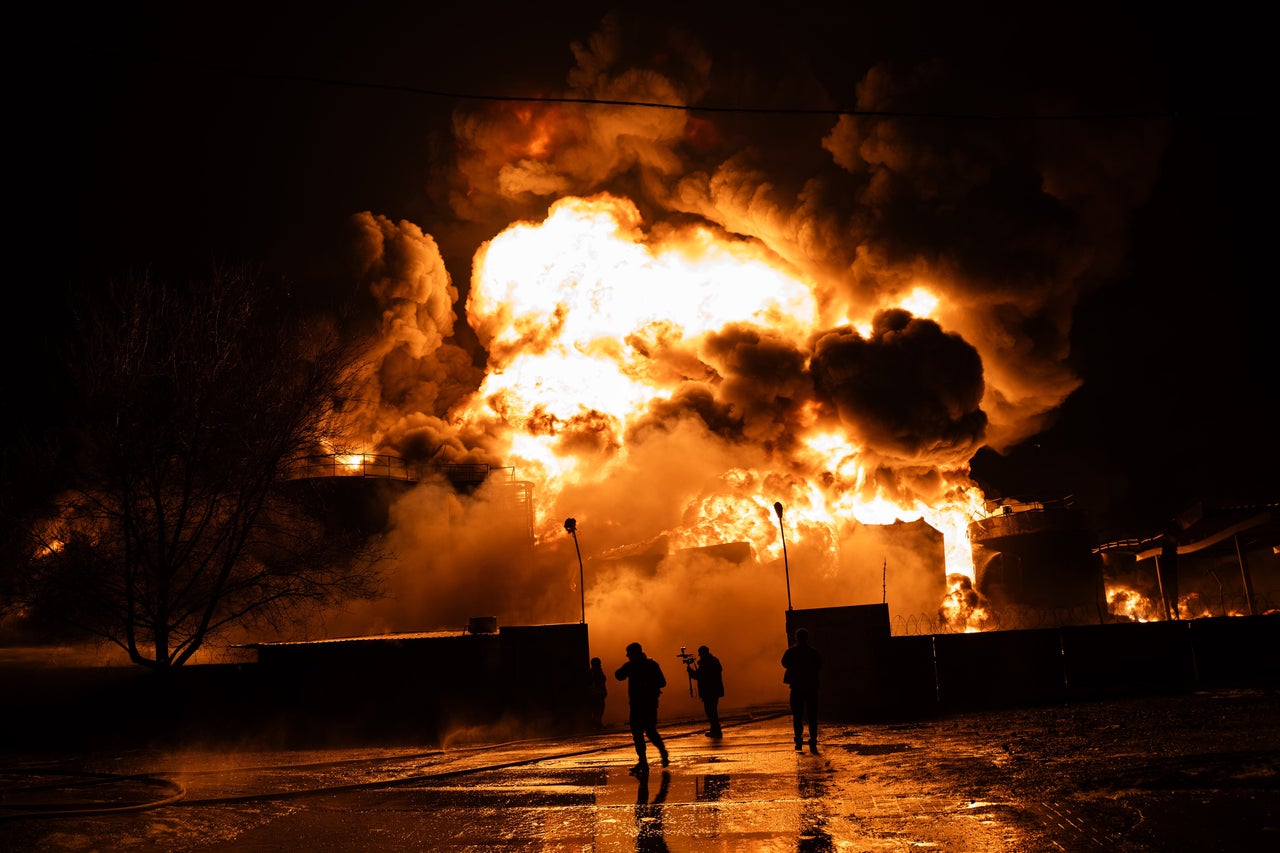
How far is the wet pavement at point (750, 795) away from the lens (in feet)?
28.7

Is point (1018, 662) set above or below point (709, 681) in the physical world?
above

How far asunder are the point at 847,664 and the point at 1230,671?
26.2 ft

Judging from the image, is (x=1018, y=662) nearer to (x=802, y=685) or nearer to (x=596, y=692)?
A: (x=802, y=685)

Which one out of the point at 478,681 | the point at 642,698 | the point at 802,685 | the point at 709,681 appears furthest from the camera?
the point at 478,681

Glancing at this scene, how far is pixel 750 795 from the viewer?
1106 cm

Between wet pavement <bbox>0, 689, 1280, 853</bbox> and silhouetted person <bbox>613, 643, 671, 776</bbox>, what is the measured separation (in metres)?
0.36

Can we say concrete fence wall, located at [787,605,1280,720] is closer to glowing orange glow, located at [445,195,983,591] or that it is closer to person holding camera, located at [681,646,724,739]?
person holding camera, located at [681,646,724,739]

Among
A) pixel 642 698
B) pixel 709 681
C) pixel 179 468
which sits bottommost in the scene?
pixel 642 698

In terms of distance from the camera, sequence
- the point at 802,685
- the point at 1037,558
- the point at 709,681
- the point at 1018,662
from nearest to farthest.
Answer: the point at 802,685 < the point at 709,681 < the point at 1018,662 < the point at 1037,558

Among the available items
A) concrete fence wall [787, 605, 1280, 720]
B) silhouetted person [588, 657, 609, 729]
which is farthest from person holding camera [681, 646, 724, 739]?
silhouetted person [588, 657, 609, 729]

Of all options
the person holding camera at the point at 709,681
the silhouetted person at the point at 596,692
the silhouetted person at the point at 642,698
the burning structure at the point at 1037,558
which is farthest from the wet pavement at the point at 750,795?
the burning structure at the point at 1037,558

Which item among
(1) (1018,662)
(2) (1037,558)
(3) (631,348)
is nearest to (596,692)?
(1) (1018,662)

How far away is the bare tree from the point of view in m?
19.2

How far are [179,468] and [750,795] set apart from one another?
13686 millimetres
